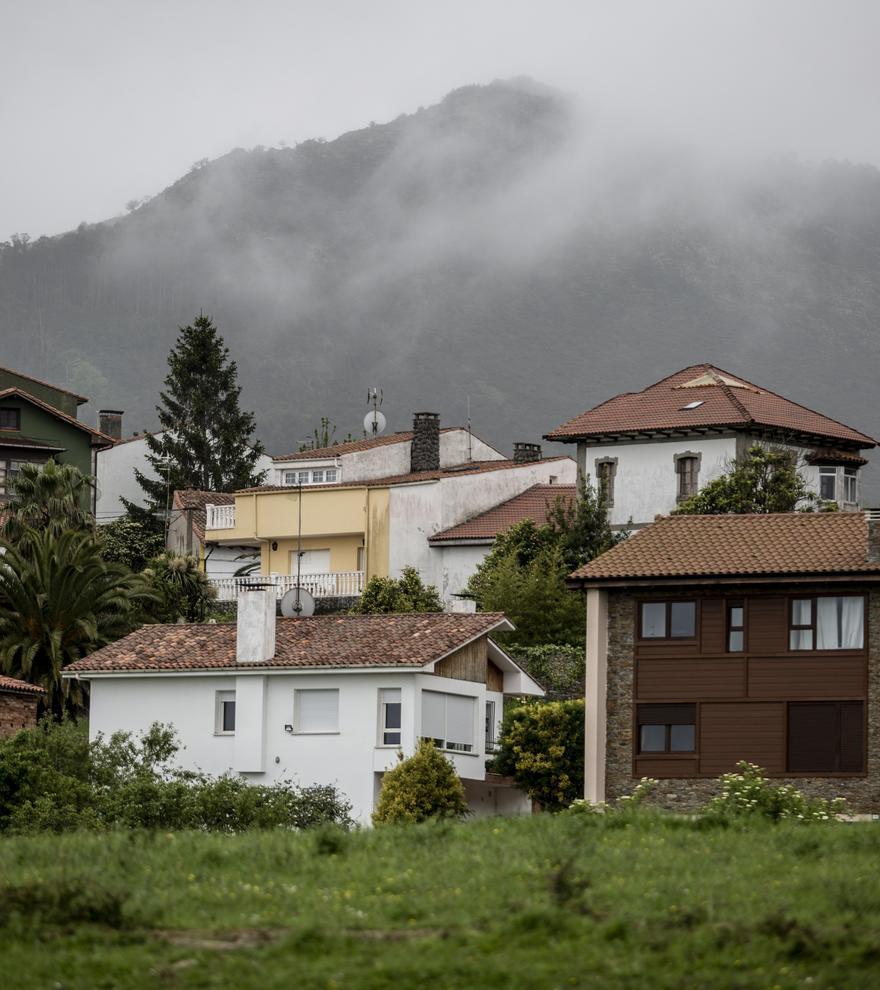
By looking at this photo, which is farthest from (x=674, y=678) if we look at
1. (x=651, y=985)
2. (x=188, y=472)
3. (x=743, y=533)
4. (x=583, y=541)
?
(x=188, y=472)

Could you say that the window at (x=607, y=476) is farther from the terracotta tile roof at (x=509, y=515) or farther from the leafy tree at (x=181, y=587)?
the leafy tree at (x=181, y=587)

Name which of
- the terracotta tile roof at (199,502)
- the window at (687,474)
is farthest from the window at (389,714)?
the terracotta tile roof at (199,502)

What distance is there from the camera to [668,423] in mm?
74188

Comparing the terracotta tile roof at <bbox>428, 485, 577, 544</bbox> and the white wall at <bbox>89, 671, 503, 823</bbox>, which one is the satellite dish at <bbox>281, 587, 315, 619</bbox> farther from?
the white wall at <bbox>89, 671, 503, 823</bbox>

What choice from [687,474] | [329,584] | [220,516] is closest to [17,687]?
[329,584]

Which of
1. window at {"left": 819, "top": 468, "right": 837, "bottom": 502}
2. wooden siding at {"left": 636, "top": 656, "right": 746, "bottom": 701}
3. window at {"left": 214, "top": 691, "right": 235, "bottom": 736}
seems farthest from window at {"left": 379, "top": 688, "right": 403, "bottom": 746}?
window at {"left": 819, "top": 468, "right": 837, "bottom": 502}

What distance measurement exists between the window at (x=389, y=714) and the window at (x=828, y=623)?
965cm

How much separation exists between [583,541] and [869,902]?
4950 cm

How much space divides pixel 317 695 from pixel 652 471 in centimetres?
2345

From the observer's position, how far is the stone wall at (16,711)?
54406 millimetres

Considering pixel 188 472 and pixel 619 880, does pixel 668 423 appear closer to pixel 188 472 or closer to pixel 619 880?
pixel 188 472

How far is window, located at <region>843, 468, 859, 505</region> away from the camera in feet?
246

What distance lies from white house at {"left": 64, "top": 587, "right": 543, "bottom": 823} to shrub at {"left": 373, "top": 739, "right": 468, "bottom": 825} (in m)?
2.69

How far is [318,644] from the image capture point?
55500 mm
